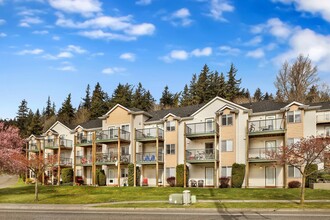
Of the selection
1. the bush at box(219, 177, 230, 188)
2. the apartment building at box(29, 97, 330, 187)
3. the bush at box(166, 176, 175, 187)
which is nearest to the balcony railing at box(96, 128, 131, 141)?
the apartment building at box(29, 97, 330, 187)

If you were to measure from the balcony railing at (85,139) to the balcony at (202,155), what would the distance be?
52.6 ft

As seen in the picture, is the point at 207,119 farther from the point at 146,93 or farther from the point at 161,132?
the point at 146,93

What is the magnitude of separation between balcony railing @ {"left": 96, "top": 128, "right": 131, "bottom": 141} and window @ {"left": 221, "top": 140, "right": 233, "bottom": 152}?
45.6ft

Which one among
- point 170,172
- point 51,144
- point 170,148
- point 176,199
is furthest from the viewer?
point 51,144

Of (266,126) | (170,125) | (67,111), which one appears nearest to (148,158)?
(170,125)

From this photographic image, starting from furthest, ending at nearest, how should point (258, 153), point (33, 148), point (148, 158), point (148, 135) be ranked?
point (33, 148) → point (148, 135) → point (148, 158) → point (258, 153)

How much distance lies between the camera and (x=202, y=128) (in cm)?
4809

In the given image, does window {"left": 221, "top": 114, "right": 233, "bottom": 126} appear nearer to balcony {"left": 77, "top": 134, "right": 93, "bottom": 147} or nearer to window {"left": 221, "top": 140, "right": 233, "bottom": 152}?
window {"left": 221, "top": 140, "right": 233, "bottom": 152}

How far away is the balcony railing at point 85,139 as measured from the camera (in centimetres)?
5622

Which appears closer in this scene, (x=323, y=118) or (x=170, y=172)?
(x=323, y=118)

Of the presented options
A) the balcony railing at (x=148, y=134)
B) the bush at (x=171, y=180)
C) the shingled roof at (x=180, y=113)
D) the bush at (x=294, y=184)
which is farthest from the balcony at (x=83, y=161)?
the bush at (x=294, y=184)

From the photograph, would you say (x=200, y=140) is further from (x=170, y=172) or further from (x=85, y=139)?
(x=85, y=139)

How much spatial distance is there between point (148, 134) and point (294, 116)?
1901 centimetres

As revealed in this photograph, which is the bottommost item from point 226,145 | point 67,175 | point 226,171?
point 67,175
